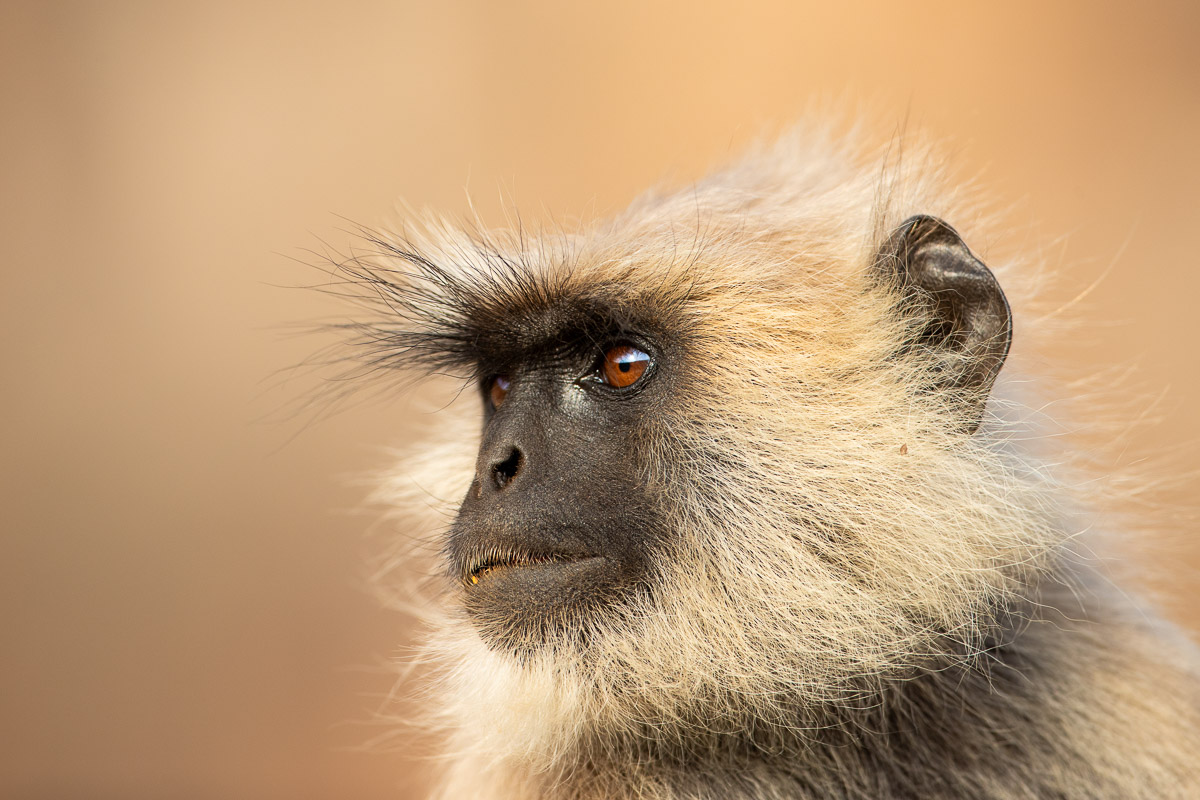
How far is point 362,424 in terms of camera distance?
314cm

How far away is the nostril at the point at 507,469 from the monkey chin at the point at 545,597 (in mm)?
121

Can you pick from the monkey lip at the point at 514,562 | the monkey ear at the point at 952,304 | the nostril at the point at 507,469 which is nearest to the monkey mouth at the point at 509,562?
the monkey lip at the point at 514,562

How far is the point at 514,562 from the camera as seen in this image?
1.40m

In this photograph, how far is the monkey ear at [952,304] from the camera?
4.50ft

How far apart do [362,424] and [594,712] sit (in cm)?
197

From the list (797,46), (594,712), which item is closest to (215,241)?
(797,46)

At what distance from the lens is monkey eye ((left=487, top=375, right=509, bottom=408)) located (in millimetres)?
1663

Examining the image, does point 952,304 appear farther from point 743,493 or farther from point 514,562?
point 514,562

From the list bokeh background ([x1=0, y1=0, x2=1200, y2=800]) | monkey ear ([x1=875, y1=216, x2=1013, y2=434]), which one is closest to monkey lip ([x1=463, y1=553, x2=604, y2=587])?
monkey ear ([x1=875, y1=216, x2=1013, y2=434])

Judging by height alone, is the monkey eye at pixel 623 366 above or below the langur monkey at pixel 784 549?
above

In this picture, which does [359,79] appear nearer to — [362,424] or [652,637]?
[362,424]

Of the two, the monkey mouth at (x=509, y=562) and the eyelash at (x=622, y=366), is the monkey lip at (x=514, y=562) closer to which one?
the monkey mouth at (x=509, y=562)

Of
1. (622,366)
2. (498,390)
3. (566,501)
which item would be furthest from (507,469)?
(498,390)

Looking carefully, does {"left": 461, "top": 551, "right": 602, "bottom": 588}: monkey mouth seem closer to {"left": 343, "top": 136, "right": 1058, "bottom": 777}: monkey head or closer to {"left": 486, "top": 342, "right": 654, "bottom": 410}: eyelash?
{"left": 343, "top": 136, "right": 1058, "bottom": 777}: monkey head
